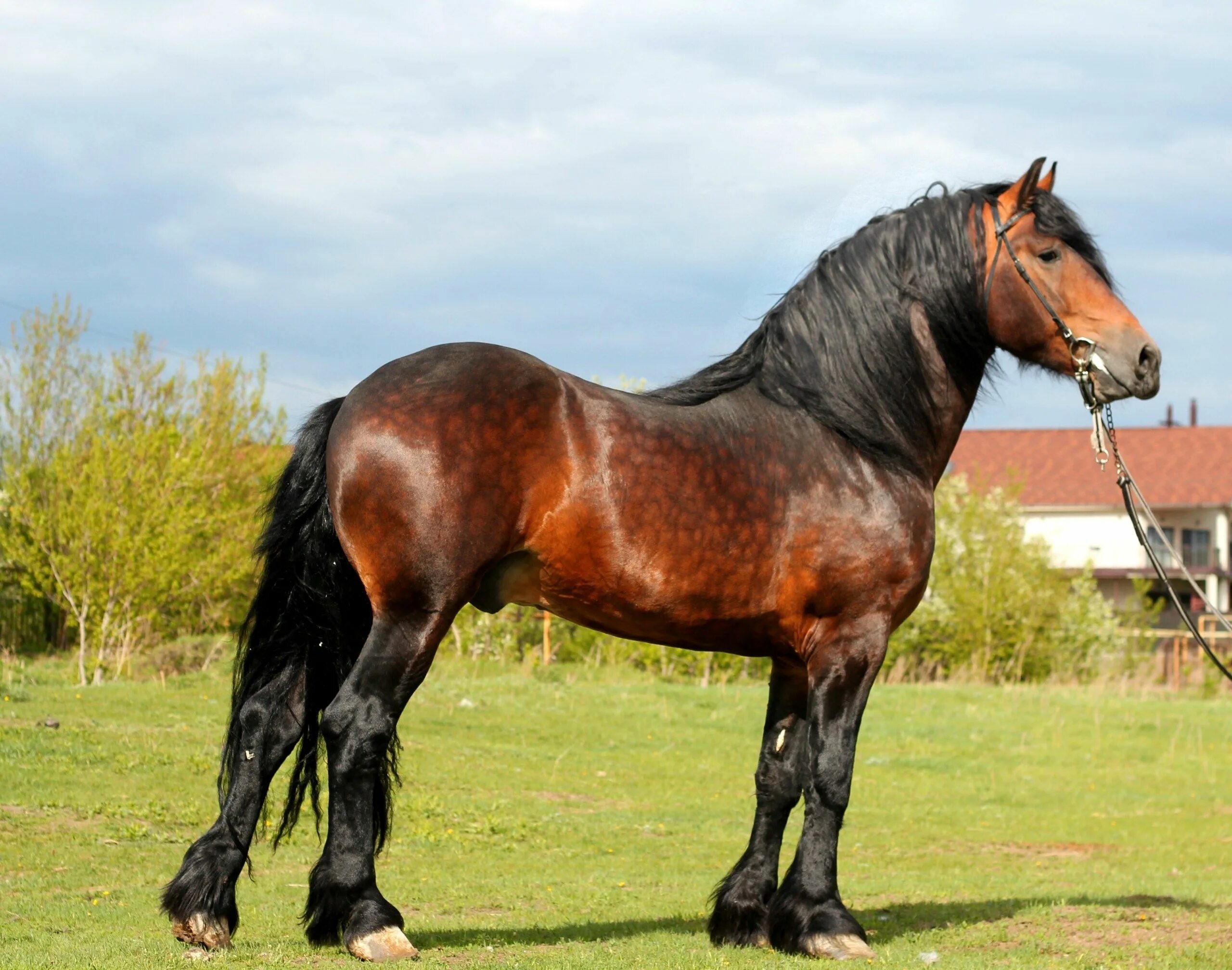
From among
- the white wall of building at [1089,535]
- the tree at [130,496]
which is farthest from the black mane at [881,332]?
the white wall of building at [1089,535]

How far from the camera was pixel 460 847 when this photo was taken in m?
9.52

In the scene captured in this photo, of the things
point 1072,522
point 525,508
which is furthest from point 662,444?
point 1072,522

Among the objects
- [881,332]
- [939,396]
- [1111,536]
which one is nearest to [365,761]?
[881,332]

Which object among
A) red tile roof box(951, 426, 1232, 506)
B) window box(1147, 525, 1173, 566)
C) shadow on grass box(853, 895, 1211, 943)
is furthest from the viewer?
red tile roof box(951, 426, 1232, 506)

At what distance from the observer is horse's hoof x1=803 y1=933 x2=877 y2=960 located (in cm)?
502

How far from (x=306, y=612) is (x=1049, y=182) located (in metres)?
3.59

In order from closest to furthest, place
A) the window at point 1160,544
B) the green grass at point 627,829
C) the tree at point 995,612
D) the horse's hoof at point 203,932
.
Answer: the horse's hoof at point 203,932, the green grass at point 627,829, the tree at point 995,612, the window at point 1160,544

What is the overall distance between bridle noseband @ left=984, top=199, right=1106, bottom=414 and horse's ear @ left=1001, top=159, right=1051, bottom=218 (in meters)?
0.02

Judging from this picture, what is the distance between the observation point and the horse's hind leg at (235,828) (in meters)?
4.71

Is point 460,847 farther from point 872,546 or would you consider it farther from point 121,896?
point 872,546

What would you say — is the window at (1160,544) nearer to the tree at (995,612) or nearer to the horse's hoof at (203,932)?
the tree at (995,612)

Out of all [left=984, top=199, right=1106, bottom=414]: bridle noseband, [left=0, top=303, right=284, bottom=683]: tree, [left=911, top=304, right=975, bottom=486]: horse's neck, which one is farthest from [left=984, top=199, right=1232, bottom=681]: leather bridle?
[left=0, top=303, right=284, bottom=683]: tree

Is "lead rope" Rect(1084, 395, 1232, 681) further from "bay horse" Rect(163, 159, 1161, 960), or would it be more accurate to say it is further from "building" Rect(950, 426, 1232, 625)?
"building" Rect(950, 426, 1232, 625)

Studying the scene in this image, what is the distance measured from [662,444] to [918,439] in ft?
4.14
